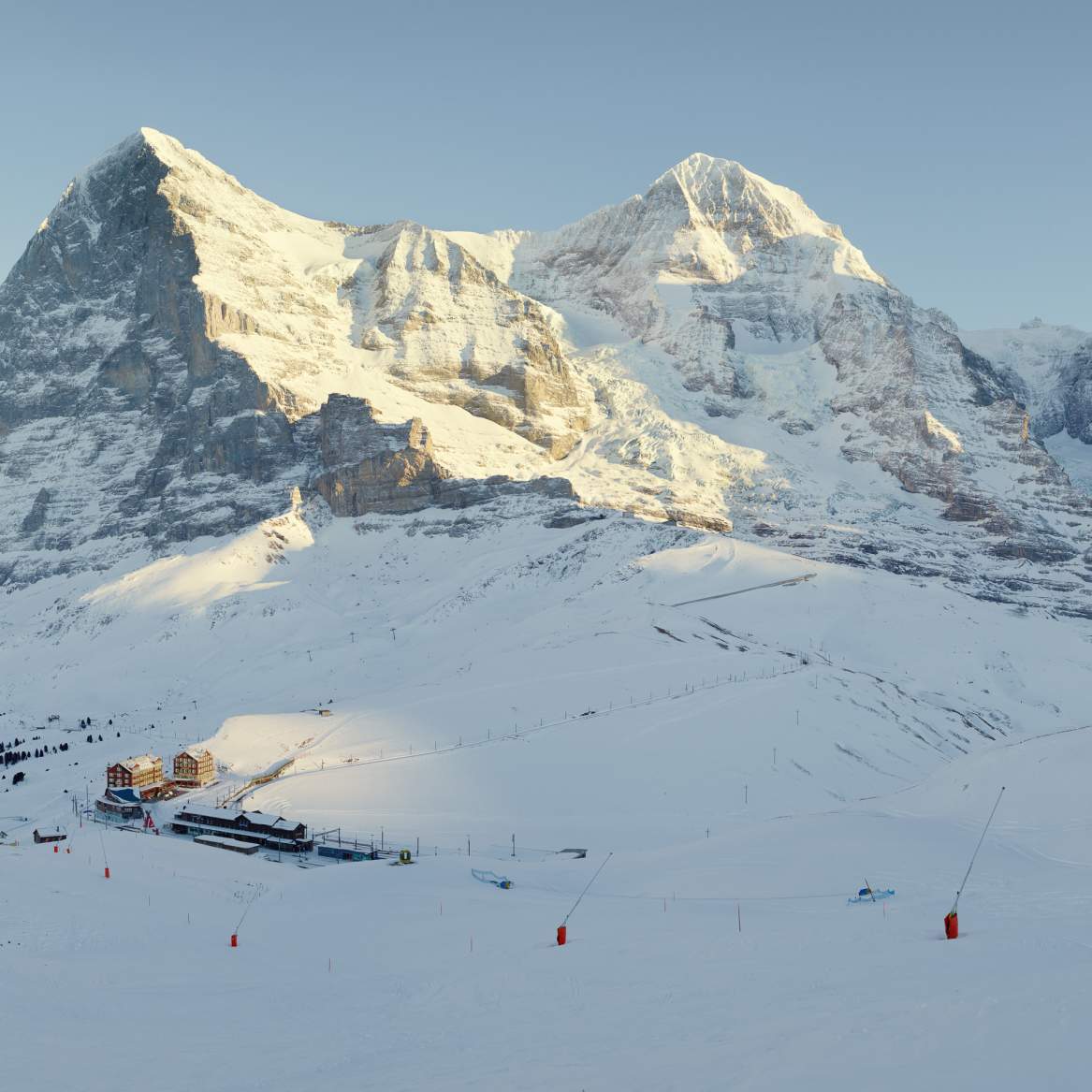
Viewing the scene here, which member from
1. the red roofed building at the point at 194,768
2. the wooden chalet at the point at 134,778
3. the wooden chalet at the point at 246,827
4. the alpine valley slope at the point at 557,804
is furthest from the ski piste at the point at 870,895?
the red roofed building at the point at 194,768

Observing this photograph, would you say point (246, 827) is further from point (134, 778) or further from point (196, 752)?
point (196, 752)

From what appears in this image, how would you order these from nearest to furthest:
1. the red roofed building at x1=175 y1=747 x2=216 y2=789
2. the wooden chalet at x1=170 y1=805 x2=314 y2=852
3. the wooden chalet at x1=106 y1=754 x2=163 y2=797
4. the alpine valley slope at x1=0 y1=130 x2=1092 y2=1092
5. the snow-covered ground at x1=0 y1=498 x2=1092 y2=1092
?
the snow-covered ground at x1=0 y1=498 x2=1092 y2=1092 → the alpine valley slope at x1=0 y1=130 x2=1092 y2=1092 → the wooden chalet at x1=170 y1=805 x2=314 y2=852 → the wooden chalet at x1=106 y1=754 x2=163 y2=797 → the red roofed building at x1=175 y1=747 x2=216 y2=789

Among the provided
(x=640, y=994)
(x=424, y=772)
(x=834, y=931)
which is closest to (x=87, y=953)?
(x=640, y=994)

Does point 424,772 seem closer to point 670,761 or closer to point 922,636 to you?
point 670,761

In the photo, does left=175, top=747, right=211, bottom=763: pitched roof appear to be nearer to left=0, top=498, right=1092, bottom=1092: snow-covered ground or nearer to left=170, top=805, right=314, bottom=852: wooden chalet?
left=0, top=498, right=1092, bottom=1092: snow-covered ground

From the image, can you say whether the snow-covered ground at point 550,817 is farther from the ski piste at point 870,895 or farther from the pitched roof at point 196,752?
the pitched roof at point 196,752

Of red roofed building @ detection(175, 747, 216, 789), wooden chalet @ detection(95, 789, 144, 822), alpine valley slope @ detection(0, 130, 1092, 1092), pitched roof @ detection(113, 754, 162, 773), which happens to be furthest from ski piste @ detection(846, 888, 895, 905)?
red roofed building @ detection(175, 747, 216, 789)
